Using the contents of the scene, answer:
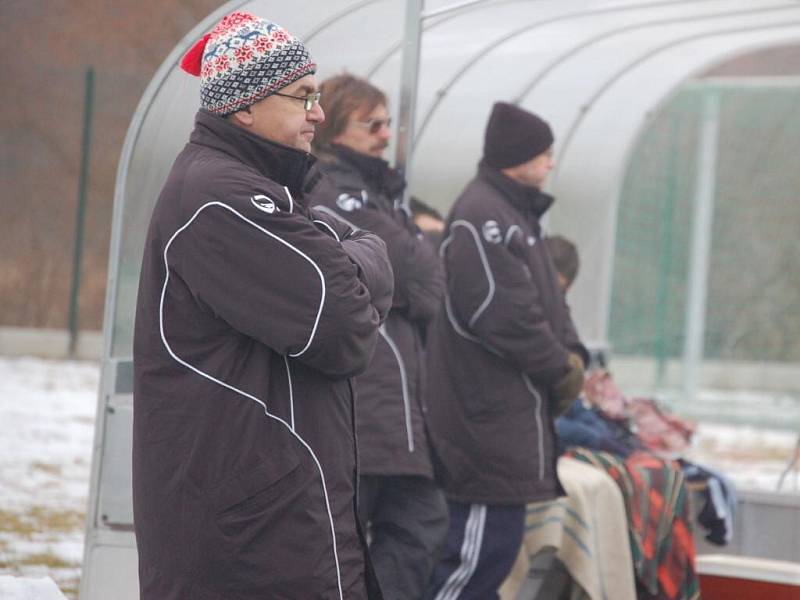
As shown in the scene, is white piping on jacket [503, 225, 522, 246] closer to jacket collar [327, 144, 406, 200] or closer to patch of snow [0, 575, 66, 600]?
jacket collar [327, 144, 406, 200]

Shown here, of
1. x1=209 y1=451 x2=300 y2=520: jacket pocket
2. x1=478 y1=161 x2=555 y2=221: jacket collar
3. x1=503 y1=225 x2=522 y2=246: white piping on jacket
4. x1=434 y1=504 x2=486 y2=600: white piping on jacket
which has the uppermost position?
x1=478 y1=161 x2=555 y2=221: jacket collar

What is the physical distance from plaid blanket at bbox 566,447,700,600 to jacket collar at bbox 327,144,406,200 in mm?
1654

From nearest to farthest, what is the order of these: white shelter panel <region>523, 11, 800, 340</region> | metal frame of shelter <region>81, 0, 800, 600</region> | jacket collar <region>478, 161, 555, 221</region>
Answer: metal frame of shelter <region>81, 0, 800, 600</region> → jacket collar <region>478, 161, 555, 221</region> → white shelter panel <region>523, 11, 800, 340</region>

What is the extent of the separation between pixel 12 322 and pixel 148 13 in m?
3.74

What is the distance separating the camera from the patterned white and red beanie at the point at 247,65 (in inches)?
122

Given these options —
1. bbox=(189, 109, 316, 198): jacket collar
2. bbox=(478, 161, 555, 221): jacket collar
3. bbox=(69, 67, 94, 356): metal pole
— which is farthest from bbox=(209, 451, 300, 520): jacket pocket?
bbox=(69, 67, 94, 356): metal pole

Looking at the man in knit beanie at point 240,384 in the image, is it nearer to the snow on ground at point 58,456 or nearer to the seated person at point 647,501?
the snow on ground at point 58,456

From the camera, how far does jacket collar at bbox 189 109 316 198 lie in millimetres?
3072

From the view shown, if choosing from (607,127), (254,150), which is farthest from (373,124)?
(607,127)

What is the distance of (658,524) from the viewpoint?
564 cm

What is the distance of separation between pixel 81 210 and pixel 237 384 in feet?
31.7

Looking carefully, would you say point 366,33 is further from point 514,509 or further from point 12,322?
point 12,322

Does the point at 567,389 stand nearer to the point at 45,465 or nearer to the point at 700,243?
the point at 45,465

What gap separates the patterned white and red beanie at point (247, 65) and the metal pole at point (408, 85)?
1842 mm
